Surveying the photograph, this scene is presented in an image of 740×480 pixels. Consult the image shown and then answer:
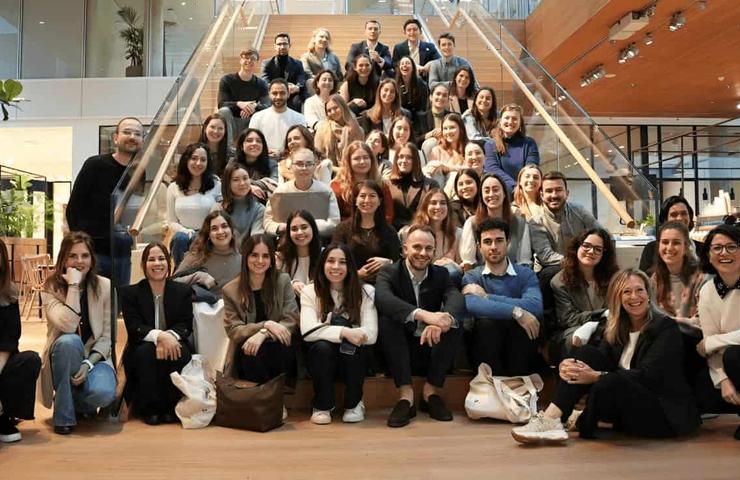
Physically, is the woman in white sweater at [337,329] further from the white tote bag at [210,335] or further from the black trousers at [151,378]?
the black trousers at [151,378]

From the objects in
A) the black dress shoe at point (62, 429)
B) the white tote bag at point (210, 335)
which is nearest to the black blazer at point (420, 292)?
the white tote bag at point (210, 335)

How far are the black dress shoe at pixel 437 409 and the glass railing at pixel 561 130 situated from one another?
6.79 ft

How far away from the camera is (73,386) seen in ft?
11.7

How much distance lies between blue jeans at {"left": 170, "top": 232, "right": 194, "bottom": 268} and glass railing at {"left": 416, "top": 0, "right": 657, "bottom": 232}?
2697 mm

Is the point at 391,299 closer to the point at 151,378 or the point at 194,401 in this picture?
the point at 194,401

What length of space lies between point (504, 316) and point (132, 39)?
11769 mm

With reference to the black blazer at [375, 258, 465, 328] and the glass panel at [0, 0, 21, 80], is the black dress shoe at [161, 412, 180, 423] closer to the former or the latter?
the black blazer at [375, 258, 465, 328]

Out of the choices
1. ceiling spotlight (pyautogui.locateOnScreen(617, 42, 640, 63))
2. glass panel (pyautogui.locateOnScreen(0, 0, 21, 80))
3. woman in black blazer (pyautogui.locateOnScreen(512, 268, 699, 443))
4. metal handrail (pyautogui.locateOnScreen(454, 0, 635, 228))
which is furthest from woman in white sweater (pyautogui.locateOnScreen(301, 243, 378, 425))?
glass panel (pyautogui.locateOnScreen(0, 0, 21, 80))

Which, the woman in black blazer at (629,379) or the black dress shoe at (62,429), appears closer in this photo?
the woman in black blazer at (629,379)

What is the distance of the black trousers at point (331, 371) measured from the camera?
3.67 m

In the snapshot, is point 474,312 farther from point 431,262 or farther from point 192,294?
point 192,294

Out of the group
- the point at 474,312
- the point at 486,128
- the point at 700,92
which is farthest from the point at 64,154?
the point at 474,312

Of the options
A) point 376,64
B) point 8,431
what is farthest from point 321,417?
point 376,64

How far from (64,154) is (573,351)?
1451 centimetres
